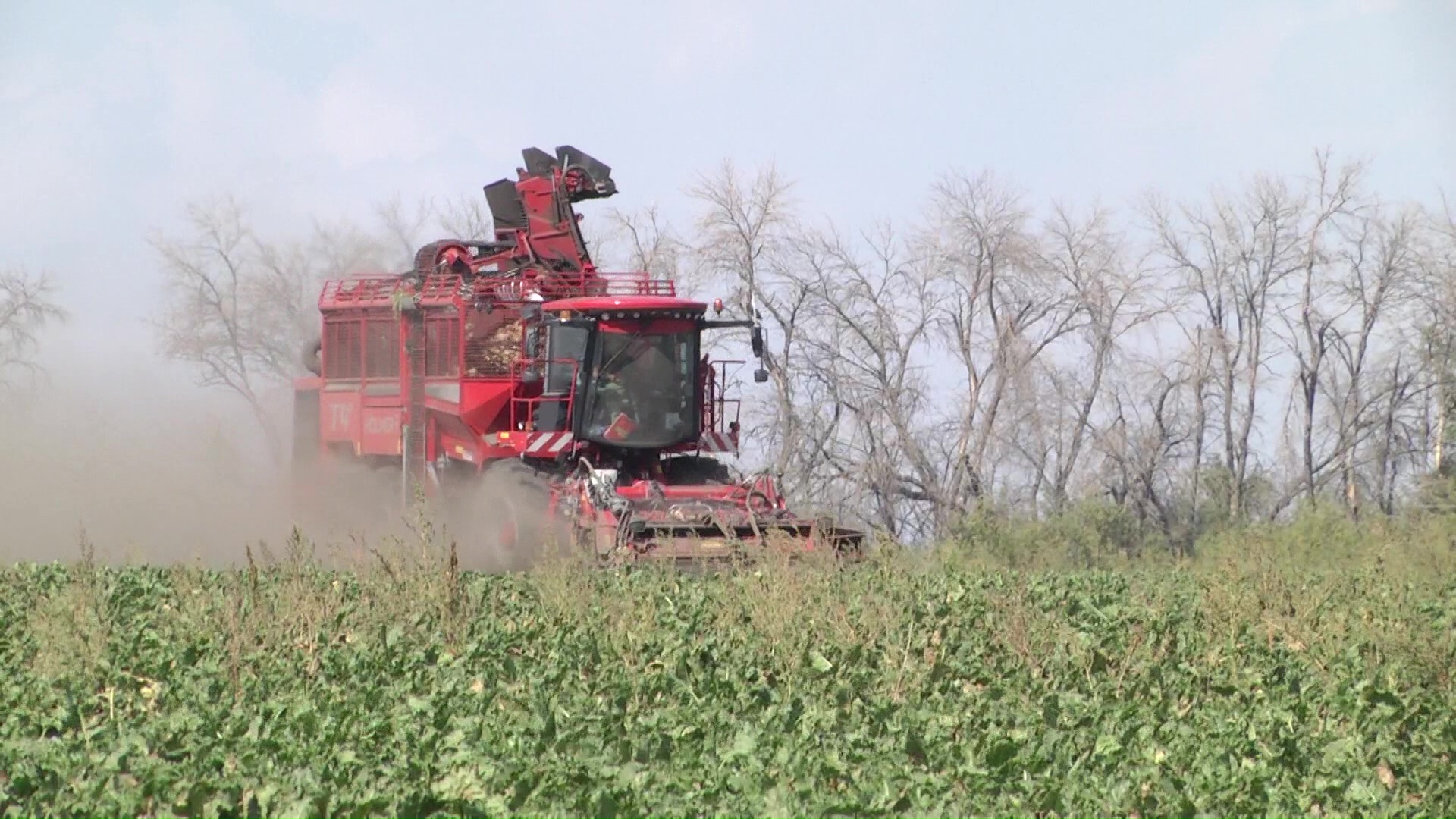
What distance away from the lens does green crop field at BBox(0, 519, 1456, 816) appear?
281 inches

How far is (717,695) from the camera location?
934 centimetres

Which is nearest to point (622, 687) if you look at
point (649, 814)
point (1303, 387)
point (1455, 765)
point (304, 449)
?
point (649, 814)

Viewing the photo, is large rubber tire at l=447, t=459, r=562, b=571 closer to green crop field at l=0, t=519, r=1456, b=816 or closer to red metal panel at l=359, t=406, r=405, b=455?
red metal panel at l=359, t=406, r=405, b=455

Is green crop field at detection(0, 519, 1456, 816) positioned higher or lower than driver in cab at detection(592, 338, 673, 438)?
lower

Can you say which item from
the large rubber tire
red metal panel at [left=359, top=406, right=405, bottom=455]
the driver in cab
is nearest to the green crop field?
the large rubber tire

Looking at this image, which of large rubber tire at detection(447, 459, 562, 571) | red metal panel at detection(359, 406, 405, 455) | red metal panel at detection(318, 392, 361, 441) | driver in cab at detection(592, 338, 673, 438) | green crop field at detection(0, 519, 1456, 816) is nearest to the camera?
green crop field at detection(0, 519, 1456, 816)

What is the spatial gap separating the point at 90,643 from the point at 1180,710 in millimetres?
6342

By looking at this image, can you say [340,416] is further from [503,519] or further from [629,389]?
[629,389]

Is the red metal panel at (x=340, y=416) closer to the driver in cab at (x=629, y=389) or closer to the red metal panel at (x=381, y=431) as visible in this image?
the red metal panel at (x=381, y=431)

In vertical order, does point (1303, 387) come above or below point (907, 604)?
above

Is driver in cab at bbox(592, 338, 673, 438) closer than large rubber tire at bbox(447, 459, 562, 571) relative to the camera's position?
No

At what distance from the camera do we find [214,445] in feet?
89.3

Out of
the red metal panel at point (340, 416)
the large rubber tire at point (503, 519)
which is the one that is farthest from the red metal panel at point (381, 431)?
the large rubber tire at point (503, 519)

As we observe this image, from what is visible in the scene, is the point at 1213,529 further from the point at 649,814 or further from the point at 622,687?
the point at 649,814
